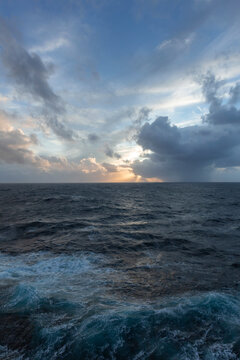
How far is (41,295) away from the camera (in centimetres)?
796

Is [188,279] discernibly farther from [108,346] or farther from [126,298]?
[108,346]

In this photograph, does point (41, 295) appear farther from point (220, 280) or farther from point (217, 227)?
point (217, 227)

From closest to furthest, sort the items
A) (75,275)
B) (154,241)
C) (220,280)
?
(220,280) < (75,275) < (154,241)

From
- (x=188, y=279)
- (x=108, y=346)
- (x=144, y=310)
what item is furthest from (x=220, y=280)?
(x=108, y=346)

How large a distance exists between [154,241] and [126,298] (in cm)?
884

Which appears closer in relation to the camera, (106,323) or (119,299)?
(106,323)

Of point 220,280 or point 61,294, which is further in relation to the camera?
point 220,280

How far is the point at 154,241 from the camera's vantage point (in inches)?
644

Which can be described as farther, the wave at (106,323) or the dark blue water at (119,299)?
the dark blue water at (119,299)

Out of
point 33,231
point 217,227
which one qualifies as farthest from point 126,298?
point 217,227

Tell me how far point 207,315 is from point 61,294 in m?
5.70

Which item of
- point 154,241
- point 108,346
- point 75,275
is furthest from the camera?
point 154,241

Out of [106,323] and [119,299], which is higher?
[106,323]

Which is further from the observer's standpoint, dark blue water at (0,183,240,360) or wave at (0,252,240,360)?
dark blue water at (0,183,240,360)
